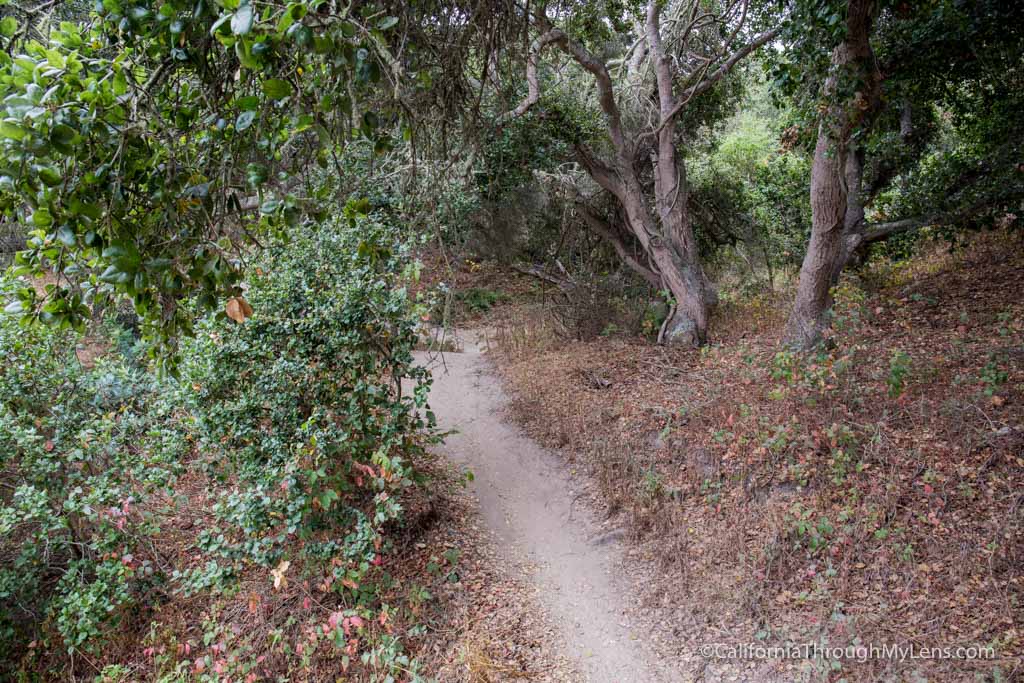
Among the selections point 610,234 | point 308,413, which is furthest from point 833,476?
point 610,234

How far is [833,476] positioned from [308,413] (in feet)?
13.0

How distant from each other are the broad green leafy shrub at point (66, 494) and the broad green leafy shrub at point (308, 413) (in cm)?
48

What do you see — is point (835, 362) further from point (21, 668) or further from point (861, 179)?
point (21, 668)

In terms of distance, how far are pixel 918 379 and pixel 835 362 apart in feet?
2.18

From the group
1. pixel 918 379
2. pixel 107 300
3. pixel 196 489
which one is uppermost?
pixel 107 300

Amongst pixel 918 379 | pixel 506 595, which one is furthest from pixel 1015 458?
pixel 506 595

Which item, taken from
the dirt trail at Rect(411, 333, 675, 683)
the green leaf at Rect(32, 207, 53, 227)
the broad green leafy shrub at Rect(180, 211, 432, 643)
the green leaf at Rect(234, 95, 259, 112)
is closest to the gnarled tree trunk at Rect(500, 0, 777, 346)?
the dirt trail at Rect(411, 333, 675, 683)

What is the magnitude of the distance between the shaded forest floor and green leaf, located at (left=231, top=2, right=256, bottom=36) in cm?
390

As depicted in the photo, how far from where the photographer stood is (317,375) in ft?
15.9

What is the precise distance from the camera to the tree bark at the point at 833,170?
18.5ft

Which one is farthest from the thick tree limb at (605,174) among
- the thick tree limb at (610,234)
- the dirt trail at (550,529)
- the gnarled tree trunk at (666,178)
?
the dirt trail at (550,529)

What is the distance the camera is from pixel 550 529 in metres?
5.38

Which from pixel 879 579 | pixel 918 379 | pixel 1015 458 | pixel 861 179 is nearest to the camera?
pixel 879 579

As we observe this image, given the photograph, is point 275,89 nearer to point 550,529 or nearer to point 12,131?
point 12,131
